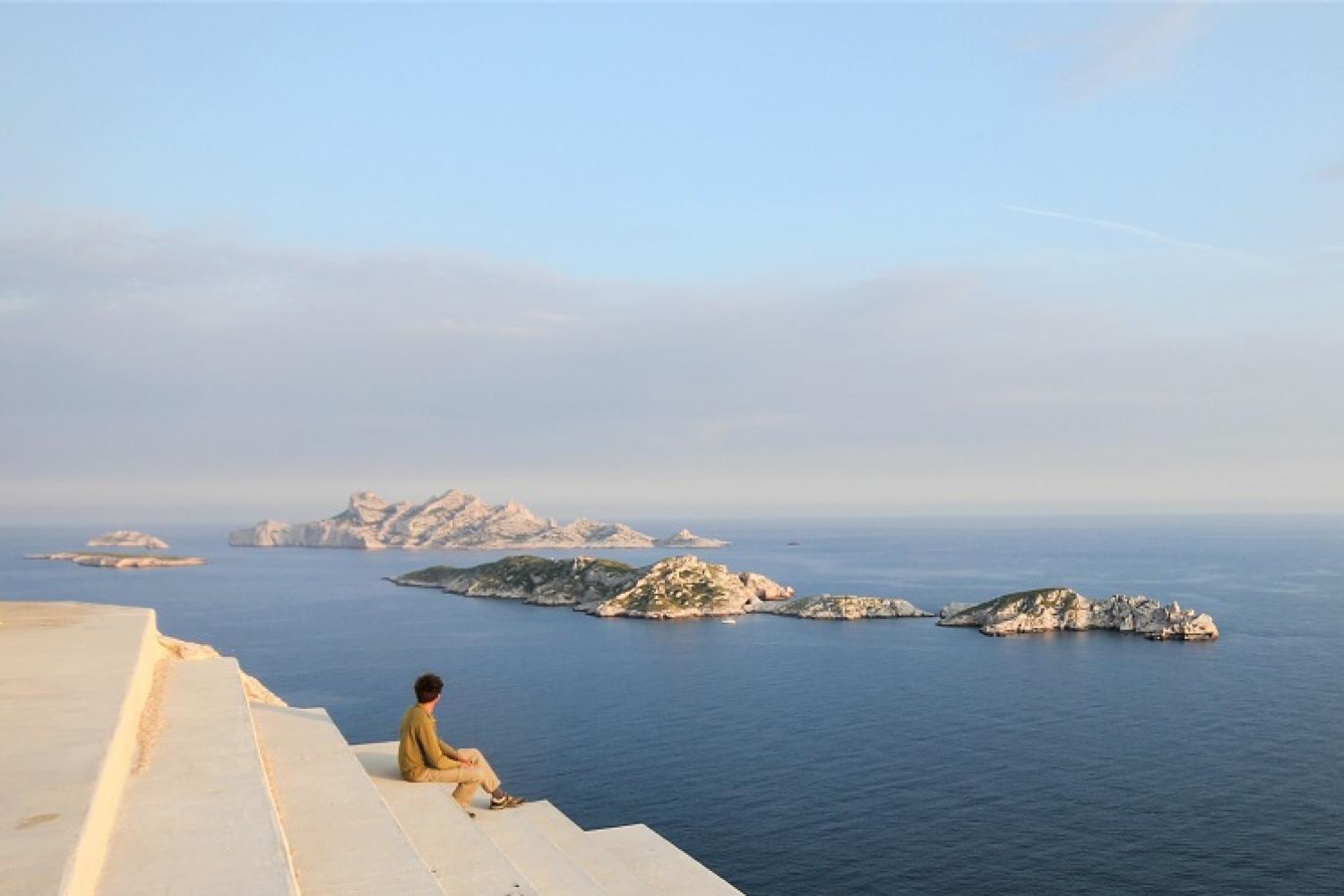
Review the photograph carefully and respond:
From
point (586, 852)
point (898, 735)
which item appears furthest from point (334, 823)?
point (898, 735)

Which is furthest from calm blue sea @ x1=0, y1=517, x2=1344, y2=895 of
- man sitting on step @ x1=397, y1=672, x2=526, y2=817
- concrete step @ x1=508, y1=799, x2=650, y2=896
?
man sitting on step @ x1=397, y1=672, x2=526, y2=817

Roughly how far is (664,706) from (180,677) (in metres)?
60.6

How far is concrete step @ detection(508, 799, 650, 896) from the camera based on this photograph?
20859 millimetres

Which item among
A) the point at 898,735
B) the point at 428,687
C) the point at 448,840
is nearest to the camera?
the point at 448,840

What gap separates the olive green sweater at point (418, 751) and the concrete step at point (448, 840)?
1.27ft

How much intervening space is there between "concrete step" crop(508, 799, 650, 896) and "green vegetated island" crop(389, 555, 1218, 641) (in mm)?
114877

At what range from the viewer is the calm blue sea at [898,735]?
4266cm

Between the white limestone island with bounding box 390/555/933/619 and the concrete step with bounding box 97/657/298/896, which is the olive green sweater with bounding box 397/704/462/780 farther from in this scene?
the white limestone island with bounding box 390/555/933/619

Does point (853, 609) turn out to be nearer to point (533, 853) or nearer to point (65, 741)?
point (533, 853)

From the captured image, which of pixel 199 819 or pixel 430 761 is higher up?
pixel 199 819

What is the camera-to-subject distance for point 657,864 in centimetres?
2288

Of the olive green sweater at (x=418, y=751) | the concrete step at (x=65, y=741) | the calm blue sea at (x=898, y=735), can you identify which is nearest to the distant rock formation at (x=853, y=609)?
the calm blue sea at (x=898, y=735)

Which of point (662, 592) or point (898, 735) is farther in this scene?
point (662, 592)

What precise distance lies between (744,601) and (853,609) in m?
23.3
